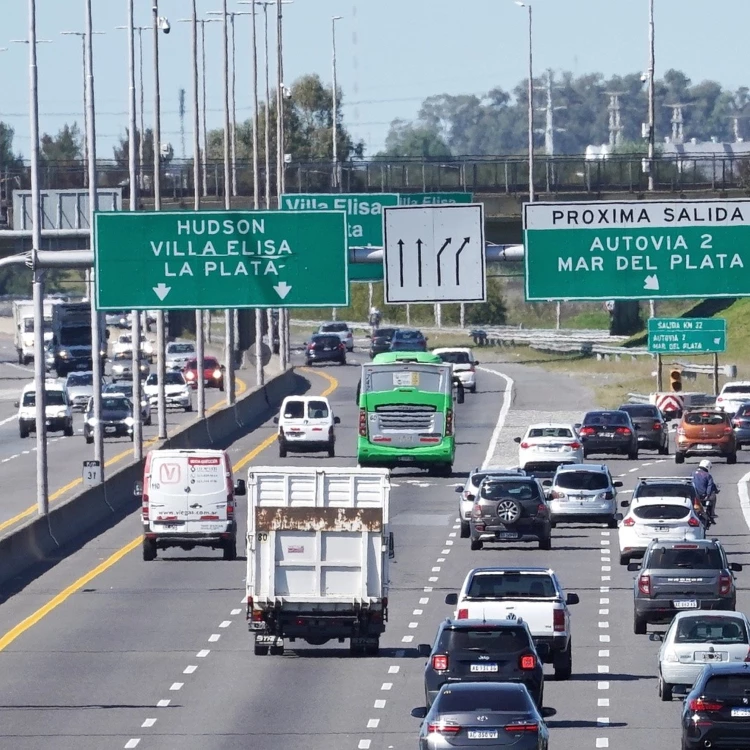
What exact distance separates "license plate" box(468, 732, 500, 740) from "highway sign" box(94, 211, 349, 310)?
14690 millimetres

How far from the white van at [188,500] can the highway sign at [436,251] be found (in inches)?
478

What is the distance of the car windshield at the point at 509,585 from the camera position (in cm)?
2961

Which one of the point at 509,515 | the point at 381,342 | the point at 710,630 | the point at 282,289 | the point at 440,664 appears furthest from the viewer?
the point at 381,342

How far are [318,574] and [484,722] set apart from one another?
11.9 meters

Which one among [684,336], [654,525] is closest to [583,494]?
[654,525]

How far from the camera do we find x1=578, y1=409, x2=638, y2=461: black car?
66312 mm

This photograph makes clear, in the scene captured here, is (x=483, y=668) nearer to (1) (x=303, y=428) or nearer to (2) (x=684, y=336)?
(1) (x=303, y=428)

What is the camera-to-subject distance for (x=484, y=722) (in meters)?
20.4

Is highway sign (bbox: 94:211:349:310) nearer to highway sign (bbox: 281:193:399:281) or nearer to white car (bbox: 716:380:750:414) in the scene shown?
highway sign (bbox: 281:193:399:281)

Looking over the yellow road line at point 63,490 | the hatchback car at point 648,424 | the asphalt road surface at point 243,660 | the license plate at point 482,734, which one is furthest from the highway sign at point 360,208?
the license plate at point 482,734

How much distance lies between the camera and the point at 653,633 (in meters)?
32.5

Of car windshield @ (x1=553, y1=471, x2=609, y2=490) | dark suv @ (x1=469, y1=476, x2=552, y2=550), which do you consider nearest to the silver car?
dark suv @ (x1=469, y1=476, x2=552, y2=550)

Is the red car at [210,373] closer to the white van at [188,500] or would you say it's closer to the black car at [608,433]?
the black car at [608,433]

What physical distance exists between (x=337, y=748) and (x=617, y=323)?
4460 inches
